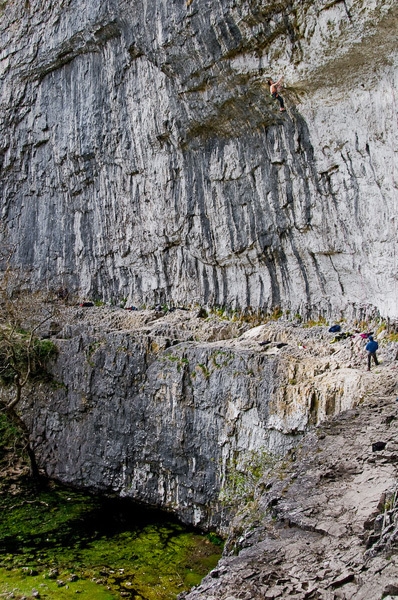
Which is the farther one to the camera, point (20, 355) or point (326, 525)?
point (20, 355)

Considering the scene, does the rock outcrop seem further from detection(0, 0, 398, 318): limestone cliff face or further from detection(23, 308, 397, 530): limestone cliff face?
detection(0, 0, 398, 318): limestone cliff face

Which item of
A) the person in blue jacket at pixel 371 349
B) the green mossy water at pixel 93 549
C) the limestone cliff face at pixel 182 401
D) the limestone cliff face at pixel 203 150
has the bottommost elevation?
the green mossy water at pixel 93 549

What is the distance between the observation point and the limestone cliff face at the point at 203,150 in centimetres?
1436

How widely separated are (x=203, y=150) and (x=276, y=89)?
4587mm

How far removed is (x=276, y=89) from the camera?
14922mm

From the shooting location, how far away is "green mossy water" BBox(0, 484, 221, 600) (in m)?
11.9

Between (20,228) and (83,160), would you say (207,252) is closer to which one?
(83,160)

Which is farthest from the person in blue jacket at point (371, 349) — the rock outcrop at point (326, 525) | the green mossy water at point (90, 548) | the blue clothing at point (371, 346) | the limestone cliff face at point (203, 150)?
the green mossy water at point (90, 548)

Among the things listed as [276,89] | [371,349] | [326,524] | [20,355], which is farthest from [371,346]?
[20,355]

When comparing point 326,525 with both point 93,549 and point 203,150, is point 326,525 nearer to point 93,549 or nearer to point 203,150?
point 93,549

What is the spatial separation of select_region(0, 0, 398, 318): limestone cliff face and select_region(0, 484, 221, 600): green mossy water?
759cm

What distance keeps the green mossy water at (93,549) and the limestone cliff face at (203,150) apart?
299 inches

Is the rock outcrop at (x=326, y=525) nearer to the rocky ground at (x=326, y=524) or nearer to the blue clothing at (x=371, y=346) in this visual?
the rocky ground at (x=326, y=524)

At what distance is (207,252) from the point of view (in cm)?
1986
